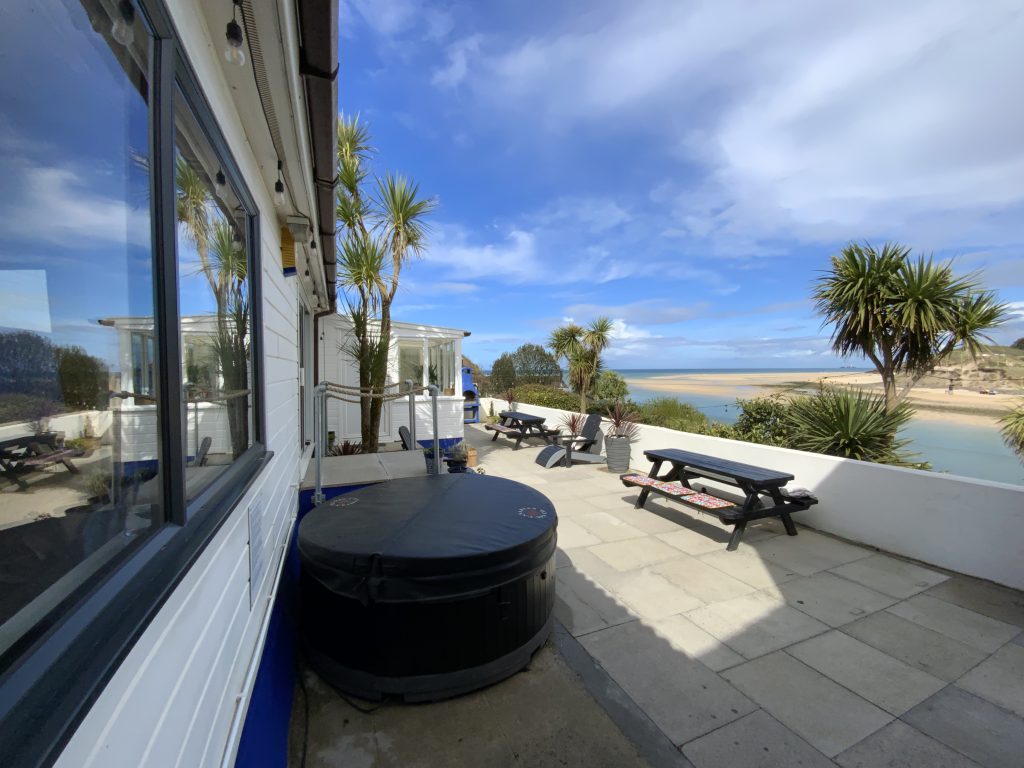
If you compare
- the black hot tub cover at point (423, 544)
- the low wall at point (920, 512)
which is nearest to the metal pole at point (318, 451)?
the black hot tub cover at point (423, 544)

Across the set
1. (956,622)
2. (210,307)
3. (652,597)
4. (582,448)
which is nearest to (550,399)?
(582,448)

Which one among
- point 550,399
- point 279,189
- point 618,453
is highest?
point 279,189

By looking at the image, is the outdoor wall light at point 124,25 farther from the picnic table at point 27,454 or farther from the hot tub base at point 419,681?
the hot tub base at point 419,681

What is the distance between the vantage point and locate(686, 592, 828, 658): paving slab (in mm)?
2857

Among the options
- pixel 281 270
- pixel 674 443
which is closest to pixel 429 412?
pixel 674 443

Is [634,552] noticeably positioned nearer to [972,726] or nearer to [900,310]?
[972,726]

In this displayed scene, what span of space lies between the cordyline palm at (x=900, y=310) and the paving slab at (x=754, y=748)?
5.73 m

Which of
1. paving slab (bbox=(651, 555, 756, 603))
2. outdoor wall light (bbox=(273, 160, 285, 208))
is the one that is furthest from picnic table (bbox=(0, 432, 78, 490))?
paving slab (bbox=(651, 555, 756, 603))

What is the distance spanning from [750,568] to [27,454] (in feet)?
14.9

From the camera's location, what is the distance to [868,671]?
2592 mm

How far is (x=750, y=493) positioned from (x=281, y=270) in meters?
4.68

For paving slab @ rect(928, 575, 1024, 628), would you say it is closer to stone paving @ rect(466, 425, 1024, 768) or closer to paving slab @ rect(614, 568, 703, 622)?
stone paving @ rect(466, 425, 1024, 768)

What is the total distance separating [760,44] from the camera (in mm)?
5539

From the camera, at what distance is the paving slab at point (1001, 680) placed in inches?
92.6
